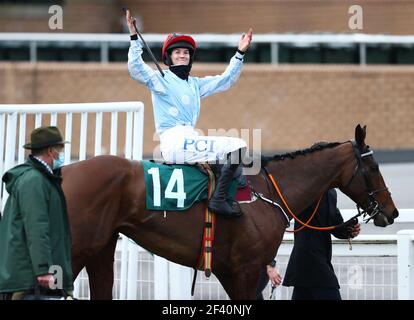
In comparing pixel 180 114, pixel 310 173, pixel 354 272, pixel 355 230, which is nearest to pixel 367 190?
pixel 355 230

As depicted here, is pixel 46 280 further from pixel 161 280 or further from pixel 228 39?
pixel 228 39

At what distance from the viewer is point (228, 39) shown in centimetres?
2394

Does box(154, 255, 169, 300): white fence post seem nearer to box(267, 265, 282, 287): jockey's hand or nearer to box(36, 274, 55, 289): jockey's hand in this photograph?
box(267, 265, 282, 287): jockey's hand

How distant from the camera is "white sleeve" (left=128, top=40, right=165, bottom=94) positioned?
702 cm

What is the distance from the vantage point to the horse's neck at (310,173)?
24.4 feet

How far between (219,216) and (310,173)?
0.86 m

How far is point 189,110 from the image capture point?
7305 millimetres

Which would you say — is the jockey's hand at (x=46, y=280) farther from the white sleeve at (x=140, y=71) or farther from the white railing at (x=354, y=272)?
the white railing at (x=354, y=272)

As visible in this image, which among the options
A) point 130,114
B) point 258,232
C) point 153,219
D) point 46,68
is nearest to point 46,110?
point 130,114

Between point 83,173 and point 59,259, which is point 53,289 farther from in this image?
point 83,173

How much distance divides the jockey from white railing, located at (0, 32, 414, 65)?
16570 mm

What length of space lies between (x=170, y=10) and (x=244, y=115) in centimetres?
468
